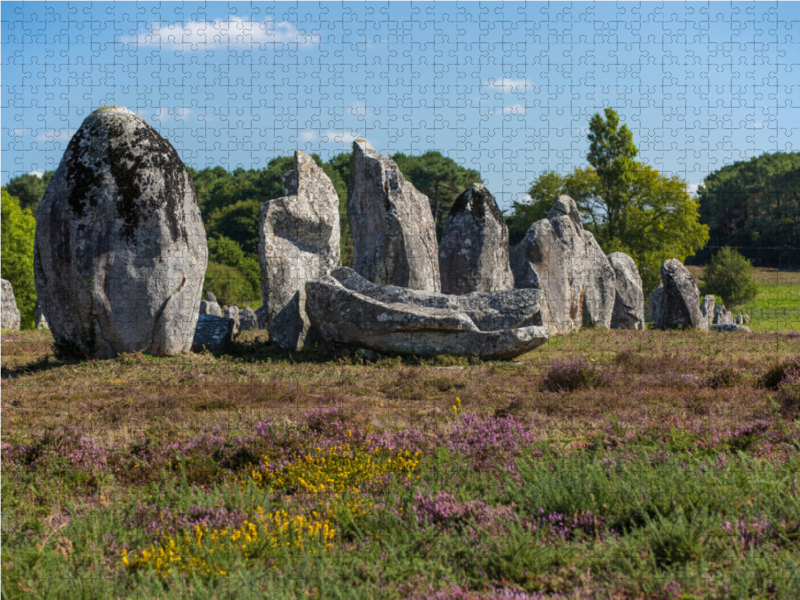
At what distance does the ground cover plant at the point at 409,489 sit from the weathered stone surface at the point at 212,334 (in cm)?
441

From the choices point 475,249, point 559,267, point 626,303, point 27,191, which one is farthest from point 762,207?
point 27,191

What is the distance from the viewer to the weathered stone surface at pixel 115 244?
12672 millimetres

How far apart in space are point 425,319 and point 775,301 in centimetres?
2010

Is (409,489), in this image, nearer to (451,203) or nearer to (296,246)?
(296,246)

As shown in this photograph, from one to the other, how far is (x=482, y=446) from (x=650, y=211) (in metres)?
45.1

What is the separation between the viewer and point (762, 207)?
688 inches

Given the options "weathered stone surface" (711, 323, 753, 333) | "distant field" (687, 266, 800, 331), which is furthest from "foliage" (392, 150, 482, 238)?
"weathered stone surface" (711, 323, 753, 333)

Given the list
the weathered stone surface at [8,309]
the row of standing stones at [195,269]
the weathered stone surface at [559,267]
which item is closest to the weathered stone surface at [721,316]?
the weathered stone surface at [559,267]

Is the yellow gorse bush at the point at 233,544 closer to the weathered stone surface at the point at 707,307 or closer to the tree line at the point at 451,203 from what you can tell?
the weathered stone surface at the point at 707,307

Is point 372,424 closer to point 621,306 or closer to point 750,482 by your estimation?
point 750,482

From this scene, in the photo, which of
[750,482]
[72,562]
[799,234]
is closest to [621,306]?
[799,234]

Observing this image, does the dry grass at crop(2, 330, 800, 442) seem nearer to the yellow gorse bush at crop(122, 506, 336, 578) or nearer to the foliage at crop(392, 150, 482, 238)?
the yellow gorse bush at crop(122, 506, 336, 578)

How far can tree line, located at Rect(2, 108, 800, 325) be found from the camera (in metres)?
40.3

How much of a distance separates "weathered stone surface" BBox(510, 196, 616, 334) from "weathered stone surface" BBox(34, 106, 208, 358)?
37.7 feet
